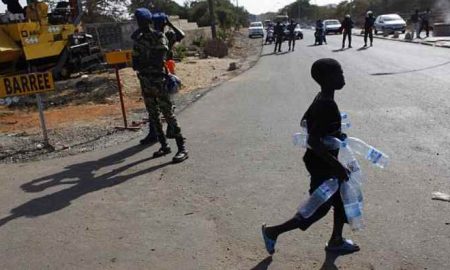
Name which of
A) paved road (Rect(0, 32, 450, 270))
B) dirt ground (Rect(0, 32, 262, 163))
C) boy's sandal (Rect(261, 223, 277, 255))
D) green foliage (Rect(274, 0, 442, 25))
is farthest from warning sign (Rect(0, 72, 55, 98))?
green foliage (Rect(274, 0, 442, 25))

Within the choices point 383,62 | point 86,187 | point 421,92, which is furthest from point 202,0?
point 86,187

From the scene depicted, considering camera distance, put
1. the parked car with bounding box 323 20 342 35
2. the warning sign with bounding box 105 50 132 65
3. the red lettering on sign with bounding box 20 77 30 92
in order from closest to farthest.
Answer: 1. the red lettering on sign with bounding box 20 77 30 92
2. the warning sign with bounding box 105 50 132 65
3. the parked car with bounding box 323 20 342 35

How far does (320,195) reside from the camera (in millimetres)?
3629

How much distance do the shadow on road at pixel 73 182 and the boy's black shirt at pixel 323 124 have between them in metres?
2.91

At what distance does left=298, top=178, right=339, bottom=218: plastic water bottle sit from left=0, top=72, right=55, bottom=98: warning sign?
5.42 m

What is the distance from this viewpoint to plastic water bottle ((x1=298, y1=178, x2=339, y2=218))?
11.9ft

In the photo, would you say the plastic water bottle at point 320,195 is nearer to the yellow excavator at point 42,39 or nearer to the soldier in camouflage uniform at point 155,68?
the soldier in camouflage uniform at point 155,68

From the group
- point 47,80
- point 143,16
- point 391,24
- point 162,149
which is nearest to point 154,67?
point 143,16

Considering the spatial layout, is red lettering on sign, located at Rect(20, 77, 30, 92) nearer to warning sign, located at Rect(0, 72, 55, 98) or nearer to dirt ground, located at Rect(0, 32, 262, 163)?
warning sign, located at Rect(0, 72, 55, 98)

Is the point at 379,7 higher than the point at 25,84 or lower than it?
lower

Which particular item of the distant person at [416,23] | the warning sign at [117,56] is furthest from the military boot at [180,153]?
the distant person at [416,23]

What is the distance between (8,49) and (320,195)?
1241 centimetres

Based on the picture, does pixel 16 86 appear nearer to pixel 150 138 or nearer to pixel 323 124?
pixel 150 138

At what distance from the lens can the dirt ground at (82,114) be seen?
27.0ft
